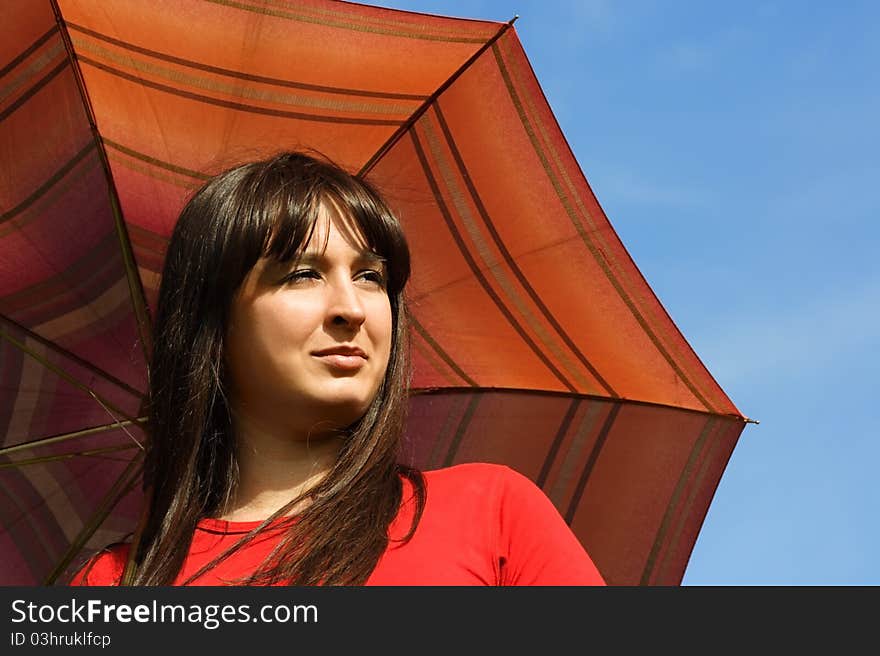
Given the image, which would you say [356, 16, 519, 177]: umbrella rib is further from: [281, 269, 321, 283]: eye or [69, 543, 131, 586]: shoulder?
[69, 543, 131, 586]: shoulder

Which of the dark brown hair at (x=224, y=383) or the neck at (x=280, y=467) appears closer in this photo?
the dark brown hair at (x=224, y=383)

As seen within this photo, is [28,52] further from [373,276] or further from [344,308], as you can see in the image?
[344,308]

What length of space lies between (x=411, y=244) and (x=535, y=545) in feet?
5.41

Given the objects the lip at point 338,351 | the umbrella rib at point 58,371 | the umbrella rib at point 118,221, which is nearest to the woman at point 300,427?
the lip at point 338,351

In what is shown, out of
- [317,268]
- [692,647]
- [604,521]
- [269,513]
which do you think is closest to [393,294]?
[317,268]

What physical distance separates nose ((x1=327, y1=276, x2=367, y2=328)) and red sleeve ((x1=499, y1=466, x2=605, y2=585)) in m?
0.44

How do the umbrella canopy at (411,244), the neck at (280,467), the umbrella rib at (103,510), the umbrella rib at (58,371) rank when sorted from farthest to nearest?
the umbrella rib at (103,510), the umbrella rib at (58,371), the umbrella canopy at (411,244), the neck at (280,467)

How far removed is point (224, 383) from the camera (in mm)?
2725

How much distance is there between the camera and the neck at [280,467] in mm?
2627

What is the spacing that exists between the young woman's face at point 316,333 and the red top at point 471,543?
0.25 metres

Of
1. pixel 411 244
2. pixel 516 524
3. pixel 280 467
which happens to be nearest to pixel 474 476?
pixel 516 524

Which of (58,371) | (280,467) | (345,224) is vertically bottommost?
(280,467)

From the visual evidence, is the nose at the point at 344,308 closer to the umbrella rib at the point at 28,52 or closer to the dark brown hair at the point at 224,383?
the dark brown hair at the point at 224,383

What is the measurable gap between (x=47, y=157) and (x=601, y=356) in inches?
70.8
